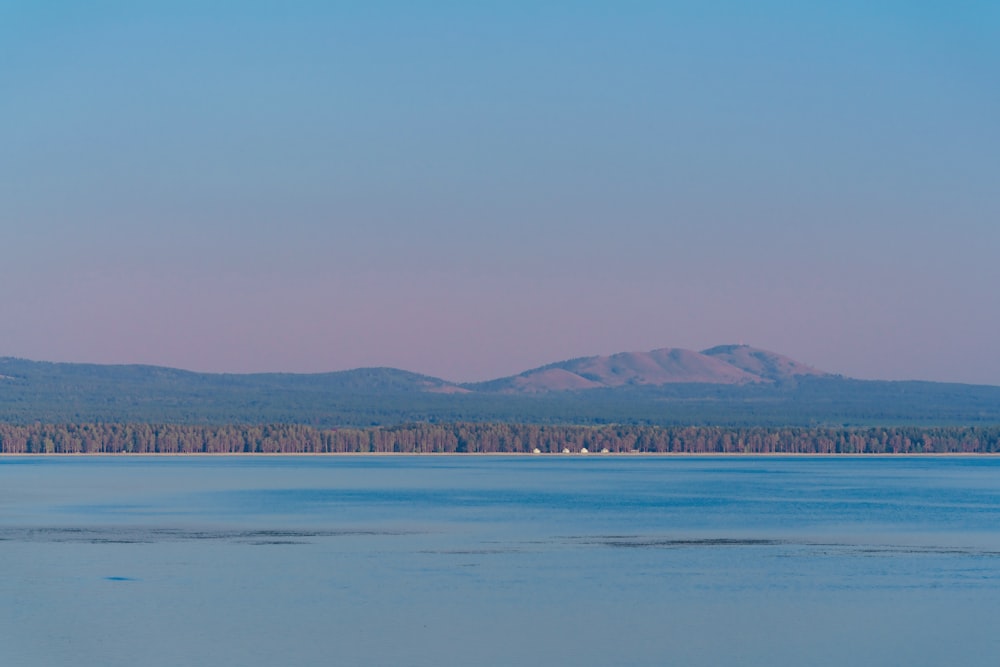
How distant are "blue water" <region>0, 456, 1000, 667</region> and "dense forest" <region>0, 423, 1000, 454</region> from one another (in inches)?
3546

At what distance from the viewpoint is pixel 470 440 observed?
165 metres

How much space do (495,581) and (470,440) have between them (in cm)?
12940

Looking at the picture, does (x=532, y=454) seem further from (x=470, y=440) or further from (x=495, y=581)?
(x=495, y=581)

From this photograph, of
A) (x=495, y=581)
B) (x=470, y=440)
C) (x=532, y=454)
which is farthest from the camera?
(x=470, y=440)

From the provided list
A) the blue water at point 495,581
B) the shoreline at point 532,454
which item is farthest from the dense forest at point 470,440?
the blue water at point 495,581

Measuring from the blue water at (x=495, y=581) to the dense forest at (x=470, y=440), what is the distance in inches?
3546

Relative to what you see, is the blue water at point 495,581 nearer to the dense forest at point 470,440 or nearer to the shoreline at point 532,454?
the shoreline at point 532,454

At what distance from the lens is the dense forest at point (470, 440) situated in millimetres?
156125

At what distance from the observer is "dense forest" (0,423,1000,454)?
156 m

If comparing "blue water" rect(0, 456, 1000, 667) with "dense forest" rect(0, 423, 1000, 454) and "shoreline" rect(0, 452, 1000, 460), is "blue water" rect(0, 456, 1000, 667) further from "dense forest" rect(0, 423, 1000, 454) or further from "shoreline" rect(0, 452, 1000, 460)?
"dense forest" rect(0, 423, 1000, 454)

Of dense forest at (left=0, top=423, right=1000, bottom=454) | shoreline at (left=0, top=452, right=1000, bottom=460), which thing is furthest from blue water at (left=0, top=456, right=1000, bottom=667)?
dense forest at (left=0, top=423, right=1000, bottom=454)

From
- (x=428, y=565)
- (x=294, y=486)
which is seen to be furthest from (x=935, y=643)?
(x=294, y=486)

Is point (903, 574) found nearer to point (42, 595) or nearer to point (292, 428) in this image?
point (42, 595)

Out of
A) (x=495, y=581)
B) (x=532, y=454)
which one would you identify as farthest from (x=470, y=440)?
(x=495, y=581)
